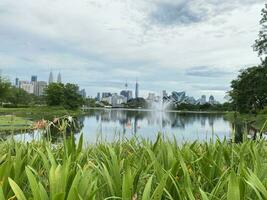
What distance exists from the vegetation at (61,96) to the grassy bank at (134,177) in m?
88.5

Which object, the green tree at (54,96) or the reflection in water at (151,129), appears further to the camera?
the green tree at (54,96)

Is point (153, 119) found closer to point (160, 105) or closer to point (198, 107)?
point (160, 105)

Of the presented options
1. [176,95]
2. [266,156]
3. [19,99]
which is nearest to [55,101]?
[19,99]

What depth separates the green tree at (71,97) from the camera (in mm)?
96356

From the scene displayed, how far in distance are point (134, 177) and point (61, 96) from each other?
303 ft

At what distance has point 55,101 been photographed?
9450cm

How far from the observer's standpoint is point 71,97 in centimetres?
9938

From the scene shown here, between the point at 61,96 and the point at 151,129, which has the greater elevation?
the point at 61,96

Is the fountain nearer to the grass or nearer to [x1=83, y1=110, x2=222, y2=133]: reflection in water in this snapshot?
[x1=83, y1=110, x2=222, y2=133]: reflection in water

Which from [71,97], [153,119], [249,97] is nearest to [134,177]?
[153,119]

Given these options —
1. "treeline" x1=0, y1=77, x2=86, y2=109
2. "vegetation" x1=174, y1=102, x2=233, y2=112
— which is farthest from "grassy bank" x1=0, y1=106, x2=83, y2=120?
"vegetation" x1=174, y1=102, x2=233, y2=112

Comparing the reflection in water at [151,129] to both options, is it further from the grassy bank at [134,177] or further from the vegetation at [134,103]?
the vegetation at [134,103]

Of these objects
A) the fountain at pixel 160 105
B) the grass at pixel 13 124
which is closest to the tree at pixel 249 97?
the fountain at pixel 160 105

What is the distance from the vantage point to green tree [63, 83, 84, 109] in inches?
3794
